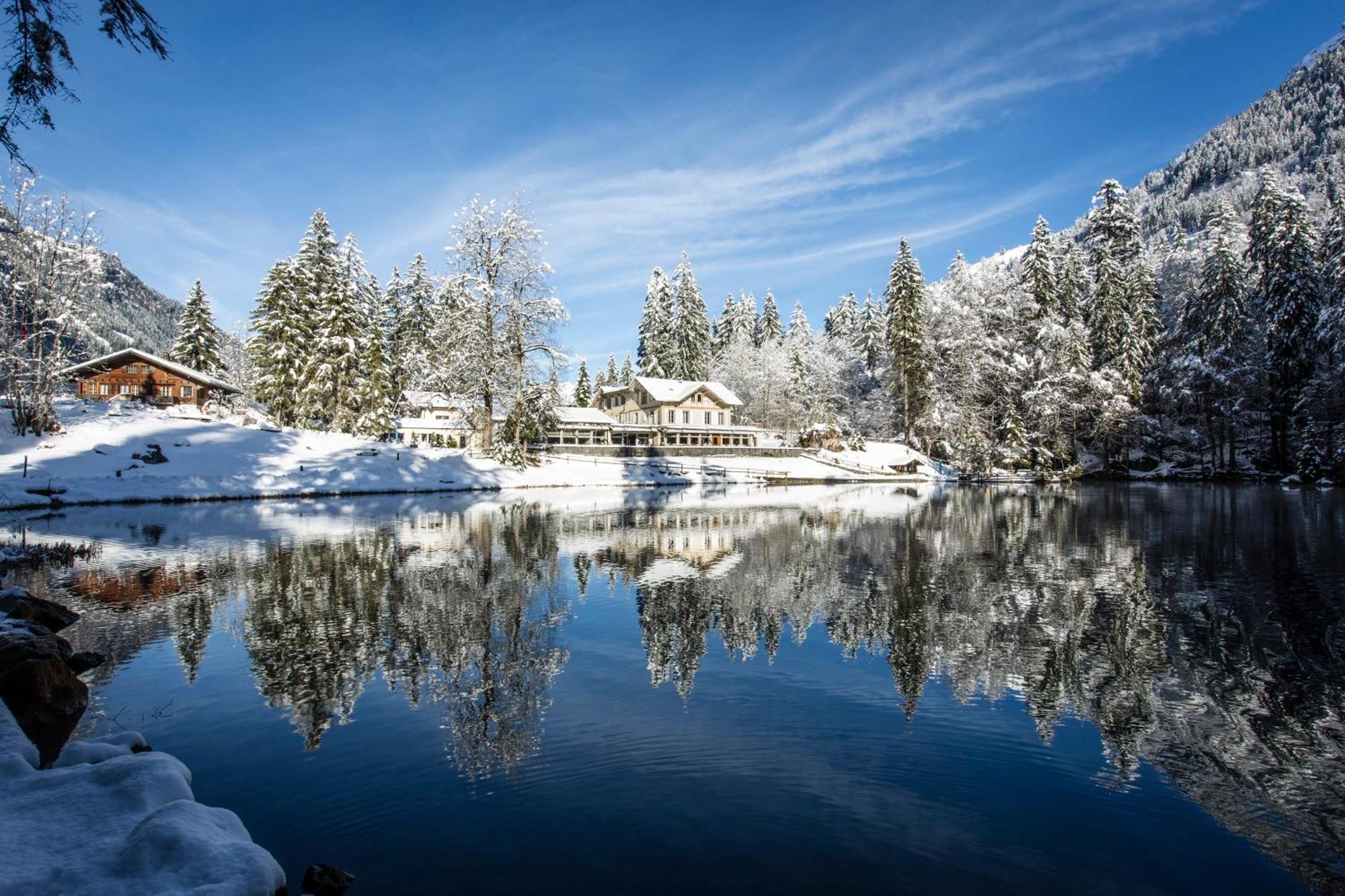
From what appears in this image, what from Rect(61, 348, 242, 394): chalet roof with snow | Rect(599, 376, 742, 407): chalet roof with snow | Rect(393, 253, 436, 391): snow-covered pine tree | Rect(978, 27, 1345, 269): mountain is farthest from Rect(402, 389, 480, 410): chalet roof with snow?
Rect(978, 27, 1345, 269): mountain

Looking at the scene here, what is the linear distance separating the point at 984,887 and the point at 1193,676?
20.2 ft

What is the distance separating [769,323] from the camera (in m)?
101

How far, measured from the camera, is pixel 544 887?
4.77m

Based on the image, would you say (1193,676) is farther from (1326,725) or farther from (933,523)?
(933,523)

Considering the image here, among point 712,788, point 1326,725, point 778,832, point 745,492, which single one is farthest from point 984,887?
point 745,492

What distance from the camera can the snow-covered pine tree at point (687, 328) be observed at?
83.2 m

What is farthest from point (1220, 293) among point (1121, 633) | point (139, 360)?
point (139, 360)

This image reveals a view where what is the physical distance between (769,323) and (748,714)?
3789 inches

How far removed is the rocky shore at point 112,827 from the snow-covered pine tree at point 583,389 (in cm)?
8691

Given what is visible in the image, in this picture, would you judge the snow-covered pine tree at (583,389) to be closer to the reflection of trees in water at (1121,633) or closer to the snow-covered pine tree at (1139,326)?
the snow-covered pine tree at (1139,326)

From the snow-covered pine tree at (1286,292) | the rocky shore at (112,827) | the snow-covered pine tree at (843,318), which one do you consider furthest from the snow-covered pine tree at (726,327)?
the rocky shore at (112,827)

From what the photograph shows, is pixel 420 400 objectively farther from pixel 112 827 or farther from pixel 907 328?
pixel 112 827

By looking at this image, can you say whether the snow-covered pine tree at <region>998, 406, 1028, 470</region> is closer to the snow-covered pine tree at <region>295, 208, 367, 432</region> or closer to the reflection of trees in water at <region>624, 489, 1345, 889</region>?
the reflection of trees in water at <region>624, 489, 1345, 889</region>

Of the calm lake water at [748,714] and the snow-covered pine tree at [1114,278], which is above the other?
the snow-covered pine tree at [1114,278]
